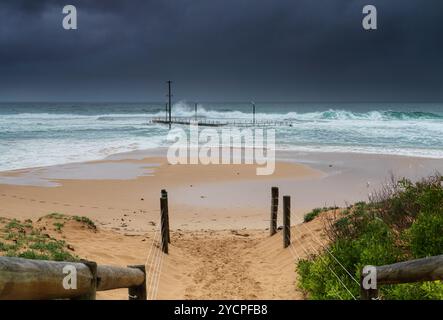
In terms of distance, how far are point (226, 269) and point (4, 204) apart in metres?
9.60

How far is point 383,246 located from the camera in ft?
20.5

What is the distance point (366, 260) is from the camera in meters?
6.04

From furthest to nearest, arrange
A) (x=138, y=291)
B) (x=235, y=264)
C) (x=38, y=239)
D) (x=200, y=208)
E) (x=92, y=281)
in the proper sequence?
(x=200, y=208), (x=235, y=264), (x=38, y=239), (x=138, y=291), (x=92, y=281)

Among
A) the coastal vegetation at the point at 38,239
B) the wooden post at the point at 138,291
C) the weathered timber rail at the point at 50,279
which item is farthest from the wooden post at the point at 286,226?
the weathered timber rail at the point at 50,279

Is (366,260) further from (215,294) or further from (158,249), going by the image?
(158,249)

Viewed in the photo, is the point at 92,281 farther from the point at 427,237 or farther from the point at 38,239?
the point at 38,239

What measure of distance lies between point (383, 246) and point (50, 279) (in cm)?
484

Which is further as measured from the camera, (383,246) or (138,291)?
(383,246)

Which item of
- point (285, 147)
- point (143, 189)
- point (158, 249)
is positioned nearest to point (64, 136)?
point (285, 147)

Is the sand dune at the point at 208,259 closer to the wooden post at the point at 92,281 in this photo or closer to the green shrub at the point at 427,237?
the green shrub at the point at 427,237

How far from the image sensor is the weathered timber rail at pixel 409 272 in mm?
3100

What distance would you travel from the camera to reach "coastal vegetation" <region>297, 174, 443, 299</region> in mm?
5809

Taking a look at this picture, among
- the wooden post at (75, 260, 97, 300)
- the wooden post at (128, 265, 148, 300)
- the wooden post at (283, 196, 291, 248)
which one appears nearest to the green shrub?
the wooden post at (128, 265, 148, 300)

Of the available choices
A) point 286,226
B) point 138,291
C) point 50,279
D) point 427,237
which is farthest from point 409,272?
point 286,226
